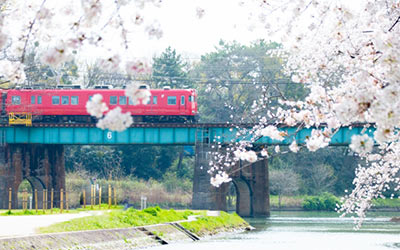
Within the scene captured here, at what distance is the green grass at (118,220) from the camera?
27.3m

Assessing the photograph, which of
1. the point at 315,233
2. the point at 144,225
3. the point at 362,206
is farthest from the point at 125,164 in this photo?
the point at 362,206

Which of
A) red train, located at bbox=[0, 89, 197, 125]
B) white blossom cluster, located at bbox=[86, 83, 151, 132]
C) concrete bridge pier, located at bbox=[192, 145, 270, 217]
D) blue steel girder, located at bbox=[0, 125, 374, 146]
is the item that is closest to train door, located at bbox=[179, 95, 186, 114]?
red train, located at bbox=[0, 89, 197, 125]

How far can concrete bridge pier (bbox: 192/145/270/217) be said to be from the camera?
2388 inches

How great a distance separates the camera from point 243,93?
90.6 m

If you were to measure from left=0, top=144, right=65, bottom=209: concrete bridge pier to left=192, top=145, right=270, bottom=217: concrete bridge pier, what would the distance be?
1069 cm

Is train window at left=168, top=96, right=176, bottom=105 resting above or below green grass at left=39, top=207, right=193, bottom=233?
above

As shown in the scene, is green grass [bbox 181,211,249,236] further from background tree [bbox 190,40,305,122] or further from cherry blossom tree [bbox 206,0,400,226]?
background tree [bbox 190,40,305,122]

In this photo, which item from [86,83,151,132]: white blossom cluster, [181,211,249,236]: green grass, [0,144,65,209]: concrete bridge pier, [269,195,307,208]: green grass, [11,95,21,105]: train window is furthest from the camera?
[269,195,307,208]: green grass

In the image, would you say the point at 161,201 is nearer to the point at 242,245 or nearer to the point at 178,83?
the point at 178,83

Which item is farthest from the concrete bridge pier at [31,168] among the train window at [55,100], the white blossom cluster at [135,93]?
the white blossom cluster at [135,93]

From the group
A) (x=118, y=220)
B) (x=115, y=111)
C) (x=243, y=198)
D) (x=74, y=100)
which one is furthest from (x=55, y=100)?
(x=115, y=111)

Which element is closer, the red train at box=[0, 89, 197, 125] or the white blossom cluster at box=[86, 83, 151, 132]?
the white blossom cluster at box=[86, 83, 151, 132]

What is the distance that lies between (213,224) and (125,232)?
42.8ft

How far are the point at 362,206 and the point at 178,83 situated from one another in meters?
70.4
